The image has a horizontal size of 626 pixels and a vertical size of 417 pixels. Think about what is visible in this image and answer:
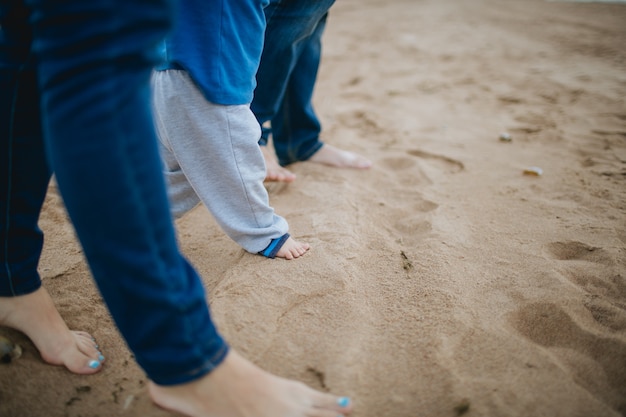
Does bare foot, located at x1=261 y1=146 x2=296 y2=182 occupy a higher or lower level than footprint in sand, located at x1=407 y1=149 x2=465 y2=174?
lower

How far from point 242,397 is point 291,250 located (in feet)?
1.91

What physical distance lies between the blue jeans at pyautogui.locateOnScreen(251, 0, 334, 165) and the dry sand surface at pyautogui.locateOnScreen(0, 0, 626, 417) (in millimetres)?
152

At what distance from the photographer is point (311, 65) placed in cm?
193

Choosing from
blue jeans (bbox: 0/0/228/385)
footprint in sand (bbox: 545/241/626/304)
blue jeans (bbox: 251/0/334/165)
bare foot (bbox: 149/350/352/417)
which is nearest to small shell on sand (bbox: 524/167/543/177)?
footprint in sand (bbox: 545/241/626/304)

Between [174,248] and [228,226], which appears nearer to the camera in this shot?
[174,248]

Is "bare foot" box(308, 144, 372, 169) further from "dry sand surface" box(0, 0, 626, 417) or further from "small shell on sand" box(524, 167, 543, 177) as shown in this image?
"small shell on sand" box(524, 167, 543, 177)

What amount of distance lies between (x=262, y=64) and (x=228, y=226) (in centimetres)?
74

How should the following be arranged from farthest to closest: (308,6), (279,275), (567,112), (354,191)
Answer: (567,112), (354,191), (308,6), (279,275)

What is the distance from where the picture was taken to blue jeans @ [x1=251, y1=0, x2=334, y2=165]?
150cm

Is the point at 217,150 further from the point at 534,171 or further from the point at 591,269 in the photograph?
the point at 534,171

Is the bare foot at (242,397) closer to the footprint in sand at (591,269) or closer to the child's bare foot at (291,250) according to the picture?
the child's bare foot at (291,250)

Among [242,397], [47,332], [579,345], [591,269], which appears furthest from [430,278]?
[47,332]

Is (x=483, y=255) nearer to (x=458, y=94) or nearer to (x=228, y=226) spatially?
(x=228, y=226)

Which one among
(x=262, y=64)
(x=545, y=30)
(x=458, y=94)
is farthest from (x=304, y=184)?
(x=545, y=30)
